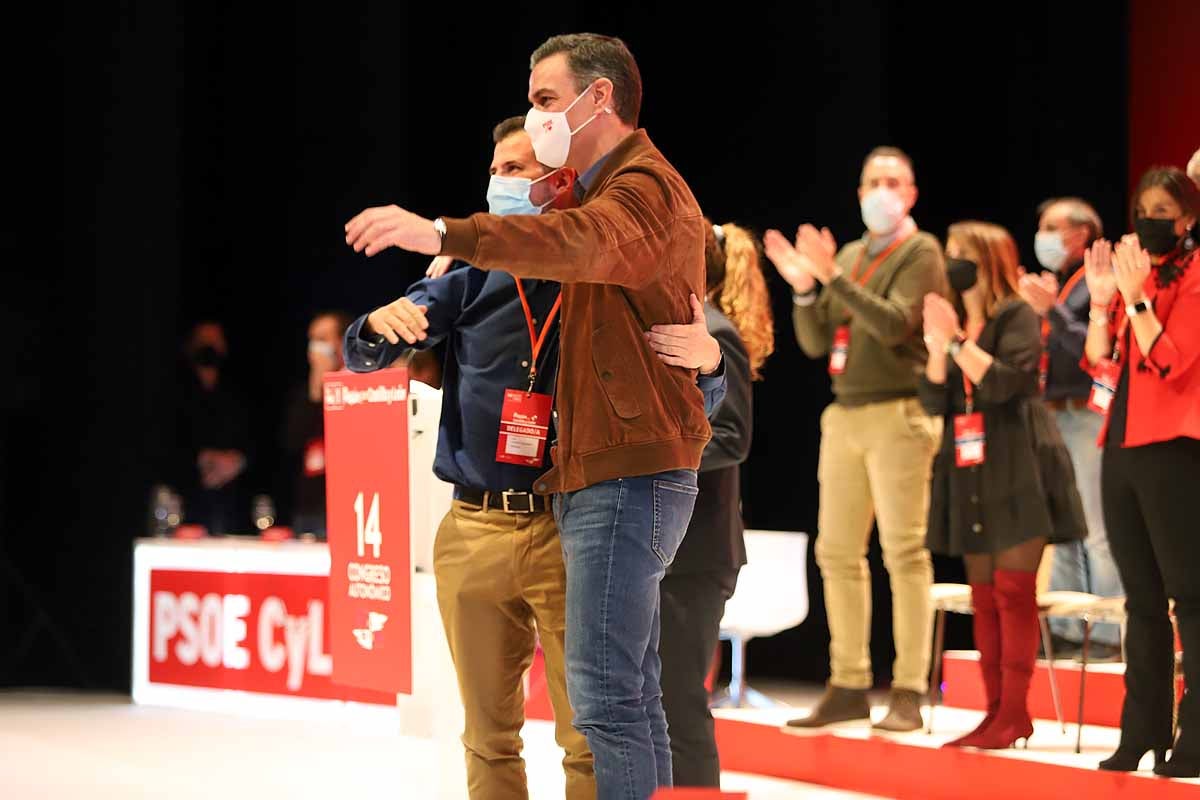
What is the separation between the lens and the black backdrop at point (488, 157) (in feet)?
21.1

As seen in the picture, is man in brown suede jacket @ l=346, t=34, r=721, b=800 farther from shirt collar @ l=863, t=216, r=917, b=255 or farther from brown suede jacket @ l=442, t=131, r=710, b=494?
shirt collar @ l=863, t=216, r=917, b=255

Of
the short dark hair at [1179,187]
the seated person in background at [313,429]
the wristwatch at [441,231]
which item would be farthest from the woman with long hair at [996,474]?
the seated person in background at [313,429]

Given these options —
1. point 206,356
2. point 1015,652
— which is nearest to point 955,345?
point 1015,652

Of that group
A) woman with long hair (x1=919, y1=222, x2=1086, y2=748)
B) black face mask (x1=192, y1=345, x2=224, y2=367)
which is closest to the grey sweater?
woman with long hair (x1=919, y1=222, x2=1086, y2=748)

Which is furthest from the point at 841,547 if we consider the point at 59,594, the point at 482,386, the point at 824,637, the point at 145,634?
the point at 59,594

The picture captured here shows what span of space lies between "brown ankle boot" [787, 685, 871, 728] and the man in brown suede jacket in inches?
83.6

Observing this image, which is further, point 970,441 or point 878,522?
point 878,522

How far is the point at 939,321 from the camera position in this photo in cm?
423

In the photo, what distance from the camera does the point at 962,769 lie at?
396 cm

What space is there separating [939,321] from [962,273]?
194 millimetres

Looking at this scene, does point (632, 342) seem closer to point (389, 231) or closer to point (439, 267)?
point (389, 231)

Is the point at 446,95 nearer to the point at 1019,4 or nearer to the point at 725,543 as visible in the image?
the point at 1019,4

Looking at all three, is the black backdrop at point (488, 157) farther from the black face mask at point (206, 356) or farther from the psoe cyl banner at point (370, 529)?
the psoe cyl banner at point (370, 529)

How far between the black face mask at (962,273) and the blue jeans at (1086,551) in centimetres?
93
